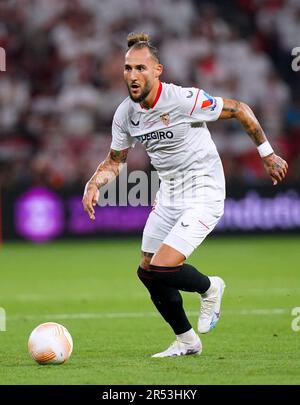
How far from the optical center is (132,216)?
18156 mm

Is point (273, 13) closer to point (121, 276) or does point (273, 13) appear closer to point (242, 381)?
point (121, 276)

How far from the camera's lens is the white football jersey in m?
7.52

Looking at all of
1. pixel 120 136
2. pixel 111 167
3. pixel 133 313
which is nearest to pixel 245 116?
pixel 120 136

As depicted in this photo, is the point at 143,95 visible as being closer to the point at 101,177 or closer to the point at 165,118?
the point at 165,118

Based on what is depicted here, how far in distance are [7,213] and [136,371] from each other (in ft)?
38.3

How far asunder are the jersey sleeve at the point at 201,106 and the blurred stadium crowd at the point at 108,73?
10616 mm

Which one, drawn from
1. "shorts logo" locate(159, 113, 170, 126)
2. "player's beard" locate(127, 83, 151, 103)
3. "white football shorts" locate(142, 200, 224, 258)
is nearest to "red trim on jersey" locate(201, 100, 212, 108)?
"shorts logo" locate(159, 113, 170, 126)

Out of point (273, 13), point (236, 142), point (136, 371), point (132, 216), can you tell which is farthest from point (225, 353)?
point (273, 13)

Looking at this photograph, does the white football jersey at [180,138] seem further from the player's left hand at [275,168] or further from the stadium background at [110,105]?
the stadium background at [110,105]

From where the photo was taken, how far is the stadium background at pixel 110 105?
18.0 metres

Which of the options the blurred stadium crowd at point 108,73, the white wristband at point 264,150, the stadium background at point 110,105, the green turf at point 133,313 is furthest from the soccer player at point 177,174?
the blurred stadium crowd at point 108,73

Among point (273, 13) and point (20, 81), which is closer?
point (20, 81)

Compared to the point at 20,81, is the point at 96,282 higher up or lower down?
lower down

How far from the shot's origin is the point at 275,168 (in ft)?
24.1
